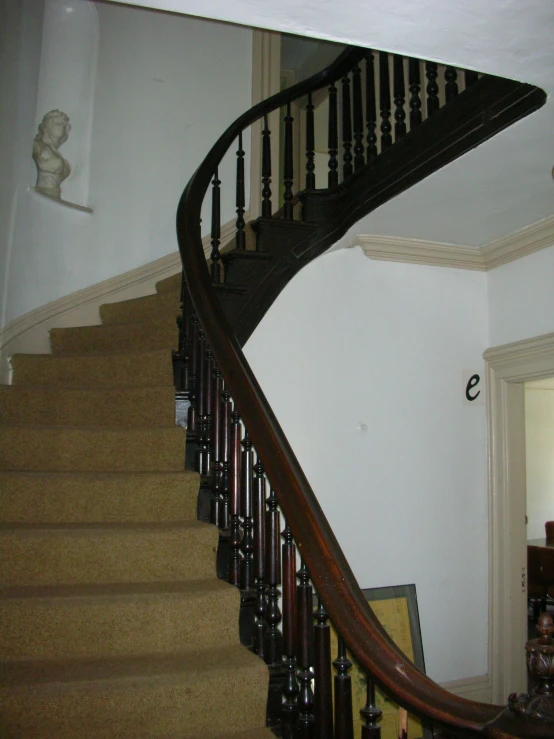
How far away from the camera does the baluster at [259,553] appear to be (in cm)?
187

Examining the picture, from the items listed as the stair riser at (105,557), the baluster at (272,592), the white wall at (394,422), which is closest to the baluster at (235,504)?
the stair riser at (105,557)

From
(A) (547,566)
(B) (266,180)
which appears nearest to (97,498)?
(B) (266,180)

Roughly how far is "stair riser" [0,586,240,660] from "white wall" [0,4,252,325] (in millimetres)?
2354

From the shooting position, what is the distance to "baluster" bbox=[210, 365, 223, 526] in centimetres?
229

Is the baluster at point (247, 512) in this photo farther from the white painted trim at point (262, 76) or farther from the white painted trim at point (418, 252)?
the white painted trim at point (262, 76)

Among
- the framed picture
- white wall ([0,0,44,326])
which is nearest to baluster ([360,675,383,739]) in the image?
the framed picture

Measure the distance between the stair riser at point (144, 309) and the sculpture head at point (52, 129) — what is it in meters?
1.03

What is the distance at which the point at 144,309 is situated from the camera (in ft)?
11.9

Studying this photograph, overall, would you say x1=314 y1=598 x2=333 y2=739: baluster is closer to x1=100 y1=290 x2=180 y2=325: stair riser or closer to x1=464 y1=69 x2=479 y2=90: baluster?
x1=464 y1=69 x2=479 y2=90: baluster

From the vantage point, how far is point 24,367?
10.4 ft

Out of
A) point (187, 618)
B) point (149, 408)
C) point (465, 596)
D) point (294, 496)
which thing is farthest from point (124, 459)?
point (465, 596)

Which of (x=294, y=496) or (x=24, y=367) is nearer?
(x=294, y=496)

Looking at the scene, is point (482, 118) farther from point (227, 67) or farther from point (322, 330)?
point (227, 67)

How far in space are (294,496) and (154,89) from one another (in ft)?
12.0
